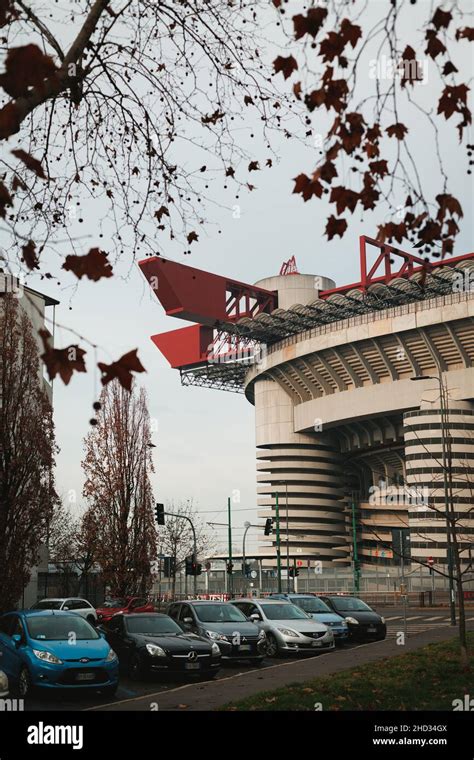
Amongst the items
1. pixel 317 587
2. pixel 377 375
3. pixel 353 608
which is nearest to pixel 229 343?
pixel 377 375

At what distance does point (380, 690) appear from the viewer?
12.4m

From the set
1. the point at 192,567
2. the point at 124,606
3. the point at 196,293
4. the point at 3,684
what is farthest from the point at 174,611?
the point at 196,293

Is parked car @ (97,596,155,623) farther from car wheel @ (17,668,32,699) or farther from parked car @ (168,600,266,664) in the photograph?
car wheel @ (17,668,32,699)

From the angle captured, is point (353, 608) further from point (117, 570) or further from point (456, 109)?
point (456, 109)

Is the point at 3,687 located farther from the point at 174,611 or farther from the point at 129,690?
the point at 174,611

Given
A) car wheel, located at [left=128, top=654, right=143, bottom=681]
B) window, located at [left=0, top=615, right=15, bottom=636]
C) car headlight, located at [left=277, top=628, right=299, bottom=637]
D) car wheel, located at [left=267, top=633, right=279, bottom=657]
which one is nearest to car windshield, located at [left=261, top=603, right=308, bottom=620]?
car wheel, located at [left=267, top=633, right=279, bottom=657]

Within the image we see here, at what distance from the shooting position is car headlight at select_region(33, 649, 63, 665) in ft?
46.7

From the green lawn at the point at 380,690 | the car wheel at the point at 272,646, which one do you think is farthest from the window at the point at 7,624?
the car wheel at the point at 272,646

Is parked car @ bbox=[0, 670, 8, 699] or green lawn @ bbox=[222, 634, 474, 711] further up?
parked car @ bbox=[0, 670, 8, 699]

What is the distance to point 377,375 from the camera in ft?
267

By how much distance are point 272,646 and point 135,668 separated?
5.16m

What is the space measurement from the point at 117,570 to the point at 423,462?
45.1 m

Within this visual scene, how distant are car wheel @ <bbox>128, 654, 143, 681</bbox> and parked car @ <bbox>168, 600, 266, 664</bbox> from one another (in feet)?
8.26
